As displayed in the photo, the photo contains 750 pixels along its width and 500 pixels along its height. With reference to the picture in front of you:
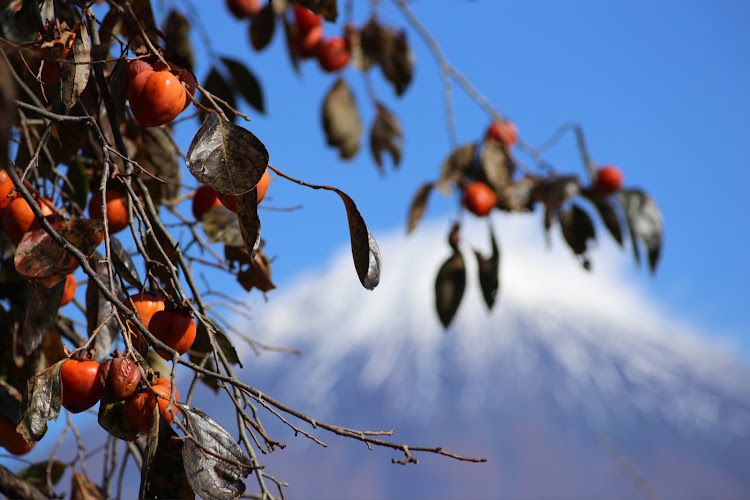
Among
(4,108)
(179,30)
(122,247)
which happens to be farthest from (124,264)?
(179,30)

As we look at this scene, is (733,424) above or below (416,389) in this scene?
above

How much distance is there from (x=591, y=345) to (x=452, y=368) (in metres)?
4.92

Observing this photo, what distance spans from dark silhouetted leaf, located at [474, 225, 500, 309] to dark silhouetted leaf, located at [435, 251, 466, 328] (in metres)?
0.03

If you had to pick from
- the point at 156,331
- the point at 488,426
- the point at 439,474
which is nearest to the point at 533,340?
the point at 488,426

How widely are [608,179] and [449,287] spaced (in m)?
0.46

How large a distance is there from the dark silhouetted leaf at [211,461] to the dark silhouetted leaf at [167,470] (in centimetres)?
1

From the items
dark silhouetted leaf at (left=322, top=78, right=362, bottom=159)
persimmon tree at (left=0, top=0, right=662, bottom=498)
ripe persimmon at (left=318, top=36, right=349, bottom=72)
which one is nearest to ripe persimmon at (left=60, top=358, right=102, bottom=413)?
persimmon tree at (left=0, top=0, right=662, bottom=498)

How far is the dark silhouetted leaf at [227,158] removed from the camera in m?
0.57

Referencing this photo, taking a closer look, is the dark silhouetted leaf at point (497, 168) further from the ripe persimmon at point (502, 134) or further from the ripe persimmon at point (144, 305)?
the ripe persimmon at point (144, 305)

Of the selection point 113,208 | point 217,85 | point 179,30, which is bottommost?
point 113,208

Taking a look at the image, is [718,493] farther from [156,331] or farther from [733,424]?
[156,331]

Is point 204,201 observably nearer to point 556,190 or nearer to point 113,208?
point 113,208

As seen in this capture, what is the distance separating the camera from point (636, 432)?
26953mm

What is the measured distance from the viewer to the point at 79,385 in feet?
2.00
